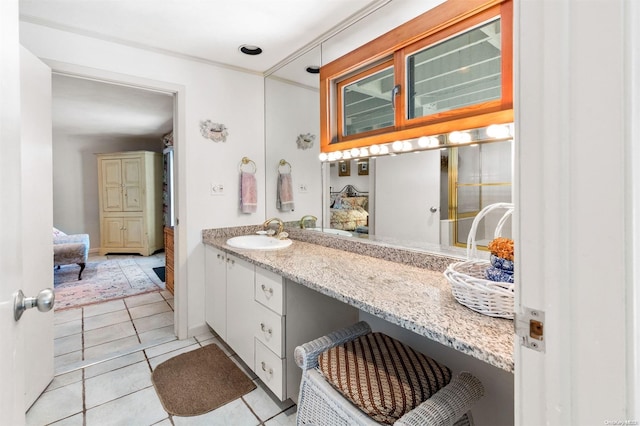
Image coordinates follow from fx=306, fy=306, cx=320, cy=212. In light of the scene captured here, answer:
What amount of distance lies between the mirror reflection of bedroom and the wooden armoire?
16.0ft

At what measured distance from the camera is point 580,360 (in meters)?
0.42

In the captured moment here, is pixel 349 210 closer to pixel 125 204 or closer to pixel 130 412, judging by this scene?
pixel 130 412

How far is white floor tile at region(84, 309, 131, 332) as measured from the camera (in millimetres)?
2740

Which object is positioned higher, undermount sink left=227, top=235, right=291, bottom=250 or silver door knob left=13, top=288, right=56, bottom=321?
silver door knob left=13, top=288, right=56, bottom=321

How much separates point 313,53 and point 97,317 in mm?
3081

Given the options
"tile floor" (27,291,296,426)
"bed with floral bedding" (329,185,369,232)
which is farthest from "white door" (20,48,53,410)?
"bed with floral bedding" (329,185,369,232)

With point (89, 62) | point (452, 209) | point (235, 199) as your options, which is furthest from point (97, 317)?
point (452, 209)

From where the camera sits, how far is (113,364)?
2.11 metres

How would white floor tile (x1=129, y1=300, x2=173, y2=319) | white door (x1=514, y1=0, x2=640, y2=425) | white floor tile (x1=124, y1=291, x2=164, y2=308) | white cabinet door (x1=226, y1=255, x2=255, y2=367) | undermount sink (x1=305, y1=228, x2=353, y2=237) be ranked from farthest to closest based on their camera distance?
Result: white floor tile (x1=124, y1=291, x2=164, y2=308) → white floor tile (x1=129, y1=300, x2=173, y2=319) → undermount sink (x1=305, y1=228, x2=353, y2=237) → white cabinet door (x1=226, y1=255, x2=255, y2=367) → white door (x1=514, y1=0, x2=640, y2=425)

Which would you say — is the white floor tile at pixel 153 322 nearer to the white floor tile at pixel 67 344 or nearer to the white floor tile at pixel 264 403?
the white floor tile at pixel 67 344

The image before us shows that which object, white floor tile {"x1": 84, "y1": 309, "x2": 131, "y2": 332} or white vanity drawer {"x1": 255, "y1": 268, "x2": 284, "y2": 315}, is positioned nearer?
white vanity drawer {"x1": 255, "y1": 268, "x2": 284, "y2": 315}

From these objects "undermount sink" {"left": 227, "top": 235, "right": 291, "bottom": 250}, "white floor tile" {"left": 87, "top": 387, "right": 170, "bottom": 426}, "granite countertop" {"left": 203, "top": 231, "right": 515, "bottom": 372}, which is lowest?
"white floor tile" {"left": 87, "top": 387, "right": 170, "bottom": 426}

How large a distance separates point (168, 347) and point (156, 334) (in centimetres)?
30

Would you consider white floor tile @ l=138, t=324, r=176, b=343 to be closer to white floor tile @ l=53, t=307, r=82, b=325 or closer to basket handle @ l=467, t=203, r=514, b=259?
white floor tile @ l=53, t=307, r=82, b=325
